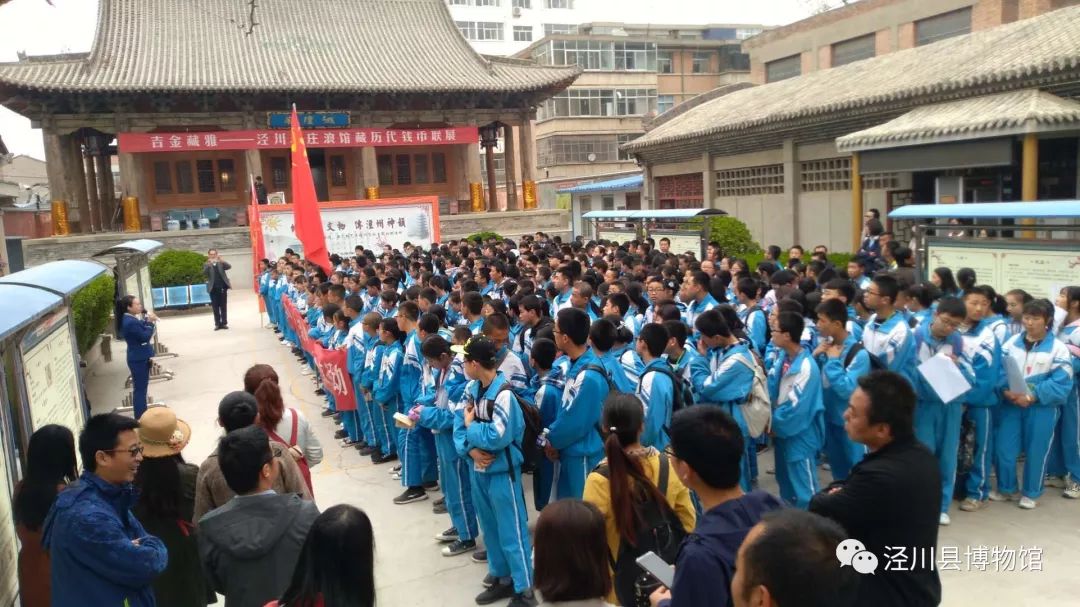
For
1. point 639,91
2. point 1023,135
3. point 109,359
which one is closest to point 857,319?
point 1023,135

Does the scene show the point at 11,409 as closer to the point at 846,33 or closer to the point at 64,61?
the point at 64,61

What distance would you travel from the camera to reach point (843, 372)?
514 cm

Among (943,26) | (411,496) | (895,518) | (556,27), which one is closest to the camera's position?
(895,518)

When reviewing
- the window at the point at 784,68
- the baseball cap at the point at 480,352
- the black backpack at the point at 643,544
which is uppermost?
the window at the point at 784,68

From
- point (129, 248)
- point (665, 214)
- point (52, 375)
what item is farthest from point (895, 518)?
point (129, 248)

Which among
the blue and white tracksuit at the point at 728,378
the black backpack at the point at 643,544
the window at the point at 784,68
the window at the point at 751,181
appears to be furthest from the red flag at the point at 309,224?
the window at the point at 784,68

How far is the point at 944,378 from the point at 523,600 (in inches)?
121

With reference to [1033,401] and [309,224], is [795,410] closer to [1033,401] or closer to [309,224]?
[1033,401]

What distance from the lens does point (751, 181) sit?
2009cm

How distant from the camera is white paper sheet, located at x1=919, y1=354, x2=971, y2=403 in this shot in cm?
514

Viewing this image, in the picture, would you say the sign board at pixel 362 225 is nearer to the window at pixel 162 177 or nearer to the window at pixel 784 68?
the window at pixel 162 177

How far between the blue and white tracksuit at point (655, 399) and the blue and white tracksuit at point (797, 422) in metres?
0.94

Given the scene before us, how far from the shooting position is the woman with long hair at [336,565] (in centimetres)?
236

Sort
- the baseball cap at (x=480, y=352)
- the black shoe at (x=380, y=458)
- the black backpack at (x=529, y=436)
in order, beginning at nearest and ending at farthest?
1. the baseball cap at (x=480, y=352)
2. the black backpack at (x=529, y=436)
3. the black shoe at (x=380, y=458)
